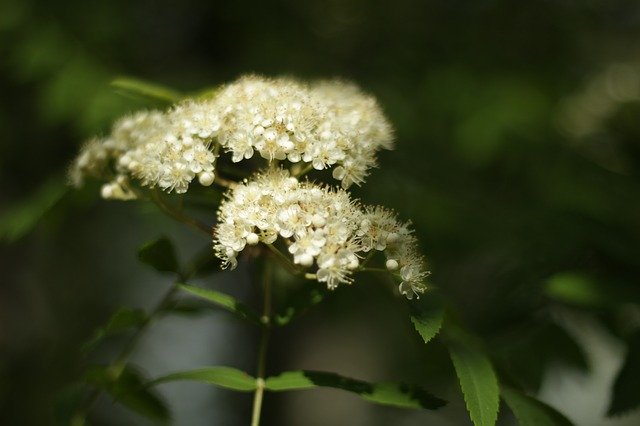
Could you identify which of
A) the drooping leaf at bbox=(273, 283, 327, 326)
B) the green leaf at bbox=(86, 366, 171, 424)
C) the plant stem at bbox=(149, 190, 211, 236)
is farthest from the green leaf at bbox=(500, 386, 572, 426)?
the green leaf at bbox=(86, 366, 171, 424)

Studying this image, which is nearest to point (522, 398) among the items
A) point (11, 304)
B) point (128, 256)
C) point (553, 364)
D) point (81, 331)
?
point (553, 364)

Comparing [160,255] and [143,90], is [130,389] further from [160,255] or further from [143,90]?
[143,90]

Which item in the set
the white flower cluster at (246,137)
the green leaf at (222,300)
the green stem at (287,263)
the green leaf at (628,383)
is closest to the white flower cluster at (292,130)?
the white flower cluster at (246,137)

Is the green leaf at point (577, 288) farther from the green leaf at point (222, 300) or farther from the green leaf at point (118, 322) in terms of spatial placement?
the green leaf at point (118, 322)

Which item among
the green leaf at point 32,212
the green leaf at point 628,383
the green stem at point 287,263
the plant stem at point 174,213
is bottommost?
the green leaf at point 628,383

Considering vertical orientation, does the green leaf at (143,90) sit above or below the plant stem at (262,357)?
above

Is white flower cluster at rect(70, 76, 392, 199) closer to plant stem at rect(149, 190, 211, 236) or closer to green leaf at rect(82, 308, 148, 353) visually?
plant stem at rect(149, 190, 211, 236)

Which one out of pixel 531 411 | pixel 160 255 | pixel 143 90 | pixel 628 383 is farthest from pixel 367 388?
pixel 143 90

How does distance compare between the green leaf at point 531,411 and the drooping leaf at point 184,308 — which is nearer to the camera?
the green leaf at point 531,411
